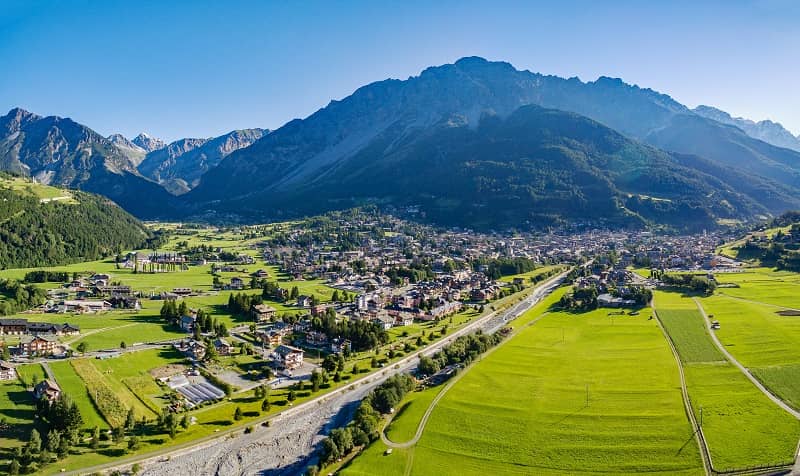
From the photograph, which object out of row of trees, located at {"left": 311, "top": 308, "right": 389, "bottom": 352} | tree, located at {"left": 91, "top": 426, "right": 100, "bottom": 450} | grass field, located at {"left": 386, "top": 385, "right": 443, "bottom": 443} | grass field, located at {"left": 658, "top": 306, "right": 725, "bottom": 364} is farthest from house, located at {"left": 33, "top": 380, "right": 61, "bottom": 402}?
grass field, located at {"left": 658, "top": 306, "right": 725, "bottom": 364}

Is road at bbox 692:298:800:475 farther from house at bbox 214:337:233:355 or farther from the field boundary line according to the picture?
house at bbox 214:337:233:355

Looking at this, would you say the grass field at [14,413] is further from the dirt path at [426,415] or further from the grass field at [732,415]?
the grass field at [732,415]

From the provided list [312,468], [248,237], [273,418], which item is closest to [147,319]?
[273,418]

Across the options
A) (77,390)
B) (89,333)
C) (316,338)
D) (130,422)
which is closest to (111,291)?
(89,333)

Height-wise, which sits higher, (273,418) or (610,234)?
(610,234)

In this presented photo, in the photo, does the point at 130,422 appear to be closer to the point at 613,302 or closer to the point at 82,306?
the point at 82,306

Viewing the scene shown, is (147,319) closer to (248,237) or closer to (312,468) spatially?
(312,468)
